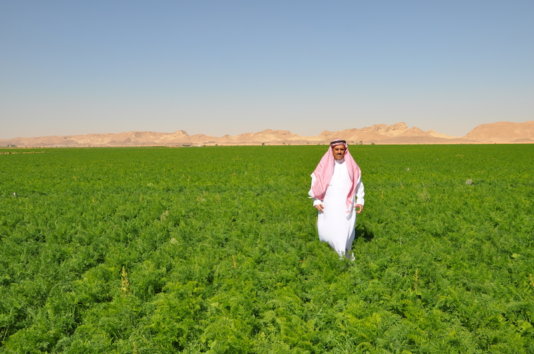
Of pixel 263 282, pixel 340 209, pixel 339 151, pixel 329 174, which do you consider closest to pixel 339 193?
pixel 340 209

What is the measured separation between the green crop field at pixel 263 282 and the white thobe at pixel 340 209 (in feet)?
1.10

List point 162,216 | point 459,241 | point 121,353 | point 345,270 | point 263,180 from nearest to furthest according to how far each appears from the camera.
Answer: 1. point 121,353
2. point 345,270
3. point 459,241
4. point 162,216
5. point 263,180

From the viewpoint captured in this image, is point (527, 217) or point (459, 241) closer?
point (459, 241)

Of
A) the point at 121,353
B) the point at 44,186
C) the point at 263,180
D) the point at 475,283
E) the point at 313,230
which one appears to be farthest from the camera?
the point at 263,180

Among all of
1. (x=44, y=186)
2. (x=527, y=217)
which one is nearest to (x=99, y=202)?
(x=44, y=186)

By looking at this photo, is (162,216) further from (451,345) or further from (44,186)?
(44,186)

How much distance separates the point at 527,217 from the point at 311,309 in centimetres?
711

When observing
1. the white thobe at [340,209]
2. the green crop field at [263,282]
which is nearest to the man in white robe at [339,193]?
the white thobe at [340,209]

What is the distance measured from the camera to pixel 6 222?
877cm

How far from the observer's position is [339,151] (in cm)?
591

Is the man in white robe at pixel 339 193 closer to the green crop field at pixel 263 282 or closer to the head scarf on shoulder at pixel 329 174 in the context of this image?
the head scarf on shoulder at pixel 329 174

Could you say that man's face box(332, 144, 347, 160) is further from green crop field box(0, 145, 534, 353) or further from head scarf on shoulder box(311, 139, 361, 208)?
green crop field box(0, 145, 534, 353)

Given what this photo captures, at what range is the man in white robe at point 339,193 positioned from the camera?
19.7 ft

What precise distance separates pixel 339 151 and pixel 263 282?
8.70 feet
